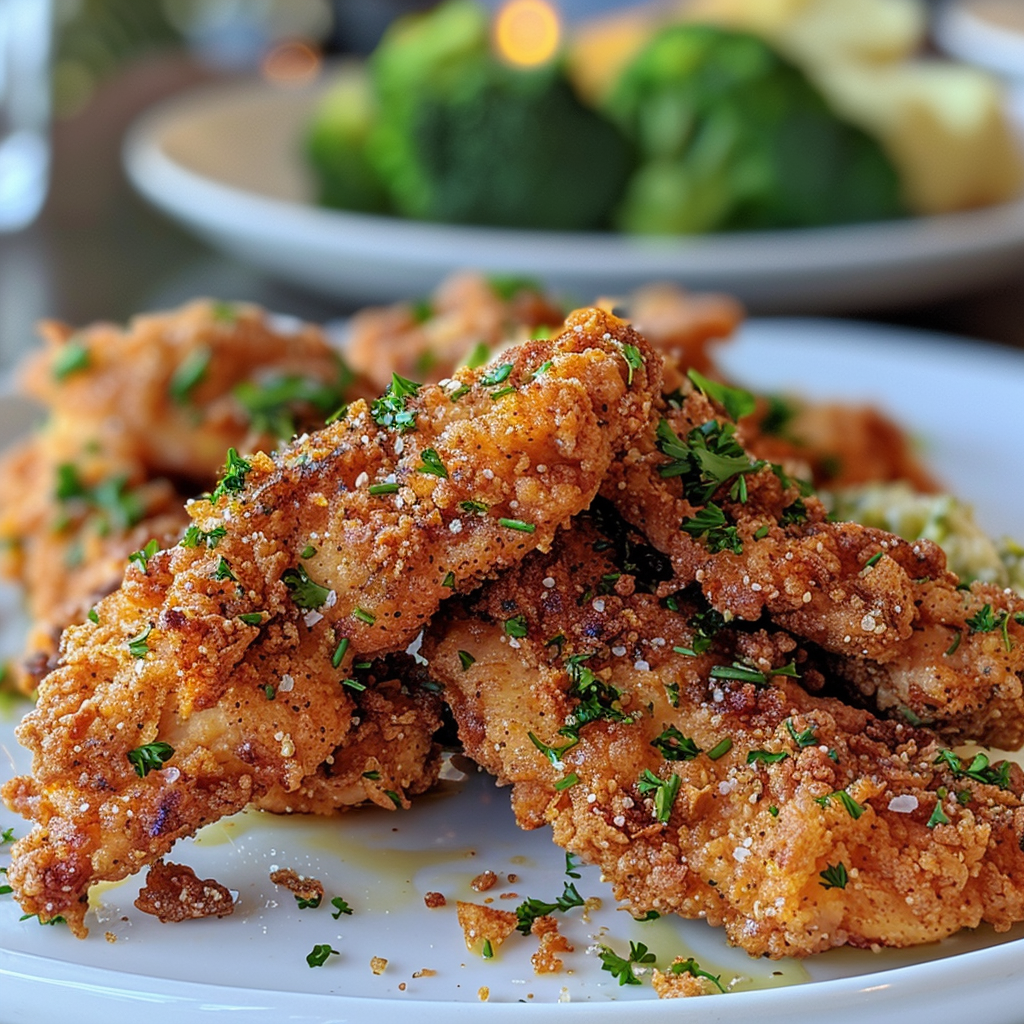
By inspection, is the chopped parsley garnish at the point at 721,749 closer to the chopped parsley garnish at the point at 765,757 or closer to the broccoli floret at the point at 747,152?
the chopped parsley garnish at the point at 765,757

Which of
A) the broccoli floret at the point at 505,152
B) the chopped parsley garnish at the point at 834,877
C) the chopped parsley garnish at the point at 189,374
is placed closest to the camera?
the chopped parsley garnish at the point at 834,877

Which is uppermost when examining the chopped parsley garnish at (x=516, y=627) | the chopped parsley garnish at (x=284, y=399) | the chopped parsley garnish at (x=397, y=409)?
the chopped parsley garnish at (x=397, y=409)

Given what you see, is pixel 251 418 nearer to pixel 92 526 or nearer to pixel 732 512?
pixel 92 526

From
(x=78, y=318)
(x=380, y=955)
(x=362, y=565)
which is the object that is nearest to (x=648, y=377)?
(x=362, y=565)

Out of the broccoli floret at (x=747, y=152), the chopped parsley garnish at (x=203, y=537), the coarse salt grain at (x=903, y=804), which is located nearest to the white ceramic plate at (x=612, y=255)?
the broccoli floret at (x=747, y=152)

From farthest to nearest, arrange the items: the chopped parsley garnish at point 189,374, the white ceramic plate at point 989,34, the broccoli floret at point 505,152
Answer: the white ceramic plate at point 989,34, the broccoli floret at point 505,152, the chopped parsley garnish at point 189,374

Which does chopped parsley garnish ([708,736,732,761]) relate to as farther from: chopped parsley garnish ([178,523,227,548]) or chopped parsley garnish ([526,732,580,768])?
chopped parsley garnish ([178,523,227,548])
